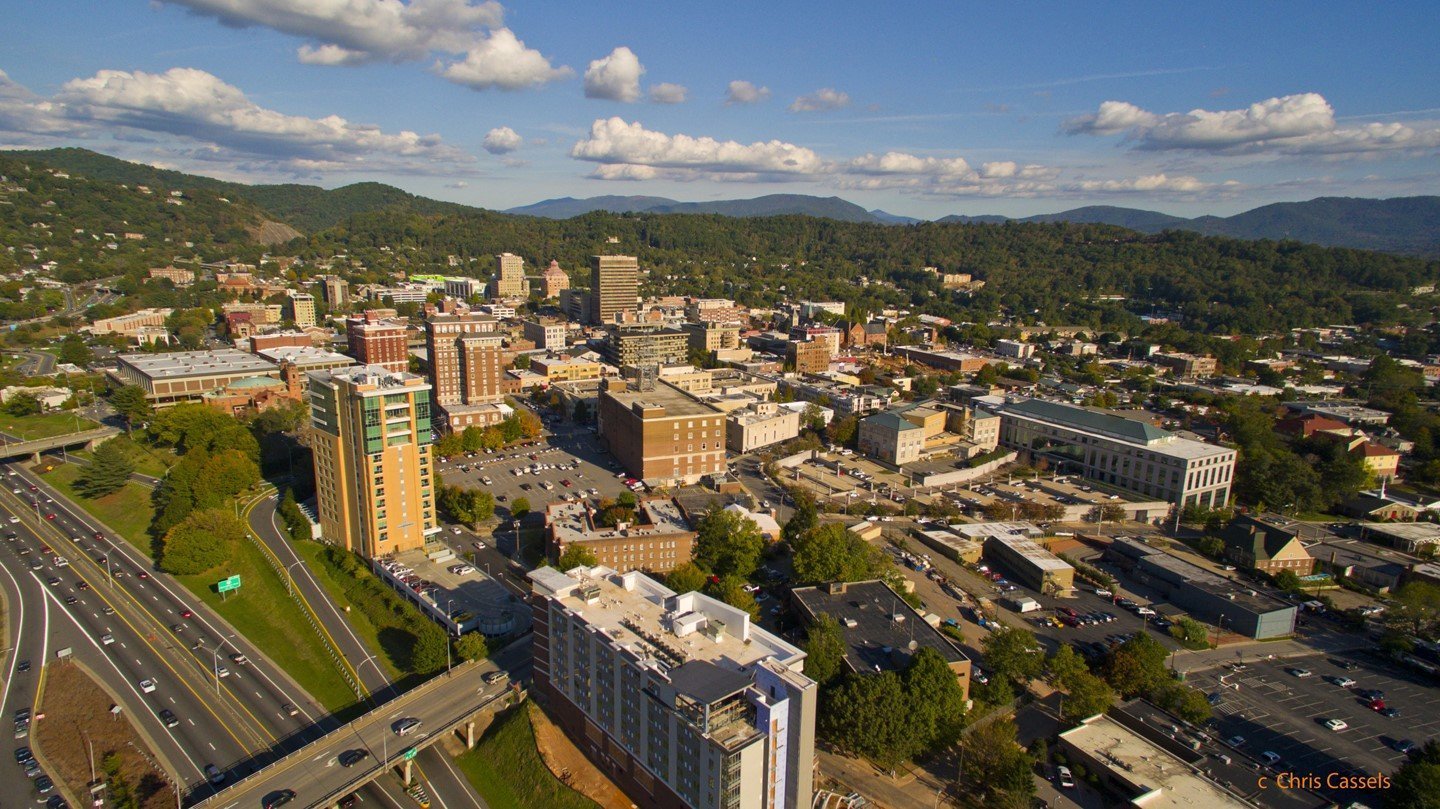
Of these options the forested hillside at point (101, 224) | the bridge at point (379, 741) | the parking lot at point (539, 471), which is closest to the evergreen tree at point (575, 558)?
the bridge at point (379, 741)

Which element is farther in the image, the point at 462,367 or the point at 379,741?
the point at 462,367

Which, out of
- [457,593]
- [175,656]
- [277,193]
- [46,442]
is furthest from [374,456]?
[277,193]

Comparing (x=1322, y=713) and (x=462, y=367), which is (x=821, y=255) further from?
(x=1322, y=713)

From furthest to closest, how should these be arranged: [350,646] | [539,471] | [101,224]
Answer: [101,224] → [539,471] → [350,646]

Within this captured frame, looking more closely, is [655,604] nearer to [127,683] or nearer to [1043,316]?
[127,683]

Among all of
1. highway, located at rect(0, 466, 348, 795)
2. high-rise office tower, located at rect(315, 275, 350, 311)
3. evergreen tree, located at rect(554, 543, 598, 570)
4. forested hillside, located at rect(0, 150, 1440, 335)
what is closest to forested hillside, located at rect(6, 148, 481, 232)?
forested hillside, located at rect(0, 150, 1440, 335)

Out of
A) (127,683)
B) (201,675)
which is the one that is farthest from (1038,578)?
(127,683)
